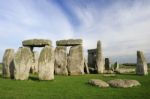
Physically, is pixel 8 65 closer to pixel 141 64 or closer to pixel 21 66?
pixel 21 66

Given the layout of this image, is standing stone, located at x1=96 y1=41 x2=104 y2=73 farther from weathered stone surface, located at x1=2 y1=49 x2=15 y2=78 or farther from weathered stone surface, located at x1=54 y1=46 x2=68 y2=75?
weathered stone surface, located at x1=2 y1=49 x2=15 y2=78

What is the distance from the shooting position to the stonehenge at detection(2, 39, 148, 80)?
18.8m

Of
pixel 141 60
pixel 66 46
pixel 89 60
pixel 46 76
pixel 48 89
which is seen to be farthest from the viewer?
pixel 89 60

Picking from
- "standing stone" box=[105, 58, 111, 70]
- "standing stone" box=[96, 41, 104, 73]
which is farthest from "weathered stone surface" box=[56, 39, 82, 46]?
"standing stone" box=[105, 58, 111, 70]

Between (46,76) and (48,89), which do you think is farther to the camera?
(46,76)

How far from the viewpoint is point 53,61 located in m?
19.2

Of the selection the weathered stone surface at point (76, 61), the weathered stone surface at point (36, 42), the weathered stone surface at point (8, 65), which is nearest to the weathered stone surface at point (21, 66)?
the weathered stone surface at point (8, 65)

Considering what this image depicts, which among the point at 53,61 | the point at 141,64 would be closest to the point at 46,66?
the point at 53,61

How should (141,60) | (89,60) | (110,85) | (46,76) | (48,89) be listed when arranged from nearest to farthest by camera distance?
1. (48,89)
2. (110,85)
3. (46,76)
4. (141,60)
5. (89,60)

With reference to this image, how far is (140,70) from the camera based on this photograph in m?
24.8

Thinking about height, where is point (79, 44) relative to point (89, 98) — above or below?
above

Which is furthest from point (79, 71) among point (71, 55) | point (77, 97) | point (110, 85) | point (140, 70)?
point (77, 97)

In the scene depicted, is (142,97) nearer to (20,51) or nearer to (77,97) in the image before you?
(77,97)

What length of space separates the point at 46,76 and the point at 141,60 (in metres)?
10.4
